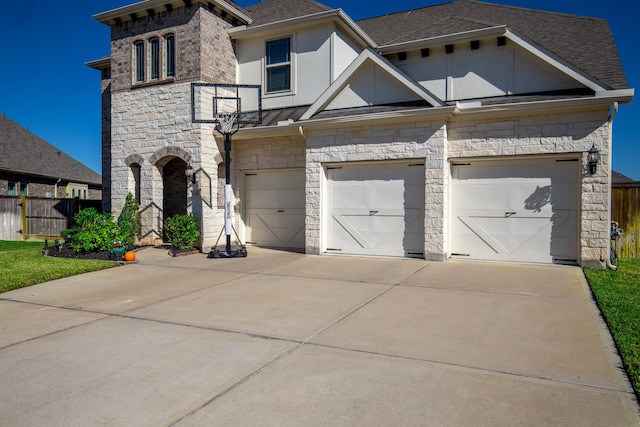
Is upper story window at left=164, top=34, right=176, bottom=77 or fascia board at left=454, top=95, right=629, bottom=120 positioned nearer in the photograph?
fascia board at left=454, top=95, right=629, bottom=120

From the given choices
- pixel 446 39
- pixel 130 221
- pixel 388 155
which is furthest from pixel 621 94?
pixel 130 221

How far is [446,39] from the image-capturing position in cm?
1120

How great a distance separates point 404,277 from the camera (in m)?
8.65

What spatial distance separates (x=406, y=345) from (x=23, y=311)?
5.38 meters

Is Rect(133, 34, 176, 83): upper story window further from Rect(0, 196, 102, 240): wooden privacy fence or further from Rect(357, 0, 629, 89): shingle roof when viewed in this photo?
Rect(0, 196, 102, 240): wooden privacy fence

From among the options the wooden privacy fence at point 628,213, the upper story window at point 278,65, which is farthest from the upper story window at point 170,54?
the wooden privacy fence at point 628,213

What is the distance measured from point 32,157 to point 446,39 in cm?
2560

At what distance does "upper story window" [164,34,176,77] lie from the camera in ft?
43.8

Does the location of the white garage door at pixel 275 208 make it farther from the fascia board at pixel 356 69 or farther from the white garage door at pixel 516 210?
the white garage door at pixel 516 210

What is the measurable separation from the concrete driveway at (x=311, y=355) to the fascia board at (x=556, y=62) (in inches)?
162

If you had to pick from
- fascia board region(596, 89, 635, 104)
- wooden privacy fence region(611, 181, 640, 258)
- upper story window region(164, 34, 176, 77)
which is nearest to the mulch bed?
upper story window region(164, 34, 176, 77)

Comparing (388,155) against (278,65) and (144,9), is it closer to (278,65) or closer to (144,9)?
(278,65)

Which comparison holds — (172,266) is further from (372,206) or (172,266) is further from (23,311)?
(372,206)

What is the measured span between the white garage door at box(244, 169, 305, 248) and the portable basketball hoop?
84 cm
